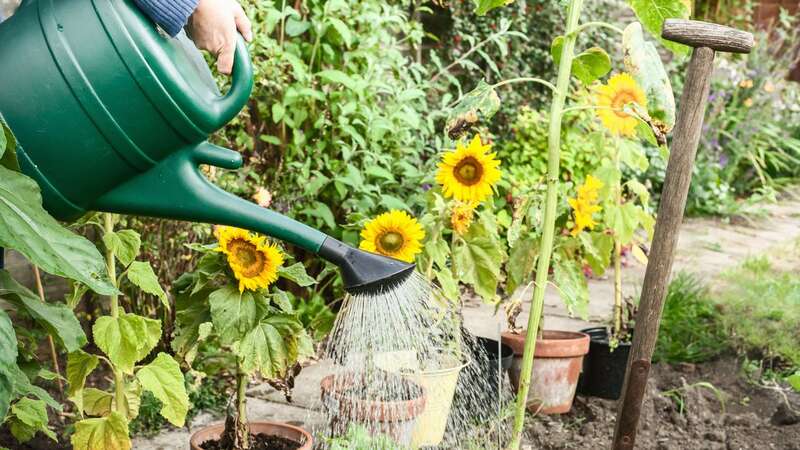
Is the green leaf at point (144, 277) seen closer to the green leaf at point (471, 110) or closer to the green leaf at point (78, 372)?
the green leaf at point (78, 372)

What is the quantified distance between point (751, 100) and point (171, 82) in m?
6.25

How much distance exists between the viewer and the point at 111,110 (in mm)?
1149

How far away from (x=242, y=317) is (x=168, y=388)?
23 cm

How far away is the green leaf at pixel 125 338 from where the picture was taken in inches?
68.8

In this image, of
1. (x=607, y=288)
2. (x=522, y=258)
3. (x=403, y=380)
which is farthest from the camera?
(x=607, y=288)

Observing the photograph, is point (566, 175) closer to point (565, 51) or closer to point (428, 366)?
point (428, 366)

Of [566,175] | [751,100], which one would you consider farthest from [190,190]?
[751,100]

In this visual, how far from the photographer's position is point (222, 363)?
2020 mm

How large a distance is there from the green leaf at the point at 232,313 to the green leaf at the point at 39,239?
0.81 metres

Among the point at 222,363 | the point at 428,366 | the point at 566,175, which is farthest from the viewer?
the point at 566,175

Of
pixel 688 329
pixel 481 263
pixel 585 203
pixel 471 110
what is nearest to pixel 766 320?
pixel 688 329

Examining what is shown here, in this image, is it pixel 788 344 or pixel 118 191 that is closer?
pixel 118 191

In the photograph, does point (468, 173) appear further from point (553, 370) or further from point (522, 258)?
point (553, 370)

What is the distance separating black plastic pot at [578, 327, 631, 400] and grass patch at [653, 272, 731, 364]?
340mm
